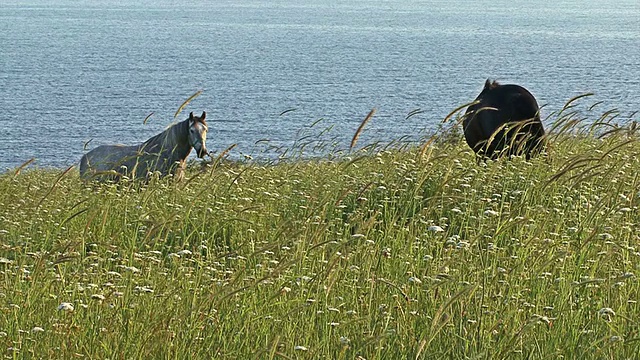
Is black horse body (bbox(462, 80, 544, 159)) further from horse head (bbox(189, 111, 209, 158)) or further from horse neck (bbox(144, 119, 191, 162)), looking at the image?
horse neck (bbox(144, 119, 191, 162))

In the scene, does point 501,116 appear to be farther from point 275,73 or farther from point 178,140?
point 275,73

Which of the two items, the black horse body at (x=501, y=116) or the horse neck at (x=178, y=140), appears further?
the horse neck at (x=178, y=140)

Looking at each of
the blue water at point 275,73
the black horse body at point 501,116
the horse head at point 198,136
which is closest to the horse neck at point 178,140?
the horse head at point 198,136

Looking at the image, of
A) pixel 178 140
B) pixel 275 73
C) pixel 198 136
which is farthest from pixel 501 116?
A: pixel 275 73

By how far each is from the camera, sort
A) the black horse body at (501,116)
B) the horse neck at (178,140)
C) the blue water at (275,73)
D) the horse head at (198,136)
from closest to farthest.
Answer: the black horse body at (501,116)
the horse head at (198,136)
the horse neck at (178,140)
the blue water at (275,73)

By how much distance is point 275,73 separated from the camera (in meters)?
80.1

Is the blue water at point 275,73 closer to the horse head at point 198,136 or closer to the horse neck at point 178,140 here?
the horse head at point 198,136

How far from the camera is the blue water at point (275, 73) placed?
50.6 metres

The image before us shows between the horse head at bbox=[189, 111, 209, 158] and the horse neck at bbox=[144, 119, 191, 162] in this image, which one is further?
the horse neck at bbox=[144, 119, 191, 162]

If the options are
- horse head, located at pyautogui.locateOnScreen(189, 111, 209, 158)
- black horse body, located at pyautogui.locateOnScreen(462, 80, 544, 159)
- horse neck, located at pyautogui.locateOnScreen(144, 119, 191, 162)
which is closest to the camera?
black horse body, located at pyautogui.locateOnScreen(462, 80, 544, 159)

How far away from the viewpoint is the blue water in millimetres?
50562

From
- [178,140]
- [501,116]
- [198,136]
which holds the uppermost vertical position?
[501,116]

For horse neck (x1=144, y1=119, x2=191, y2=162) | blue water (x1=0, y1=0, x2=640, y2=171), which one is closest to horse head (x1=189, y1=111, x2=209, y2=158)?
horse neck (x1=144, y1=119, x2=191, y2=162)

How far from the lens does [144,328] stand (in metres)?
4.89
